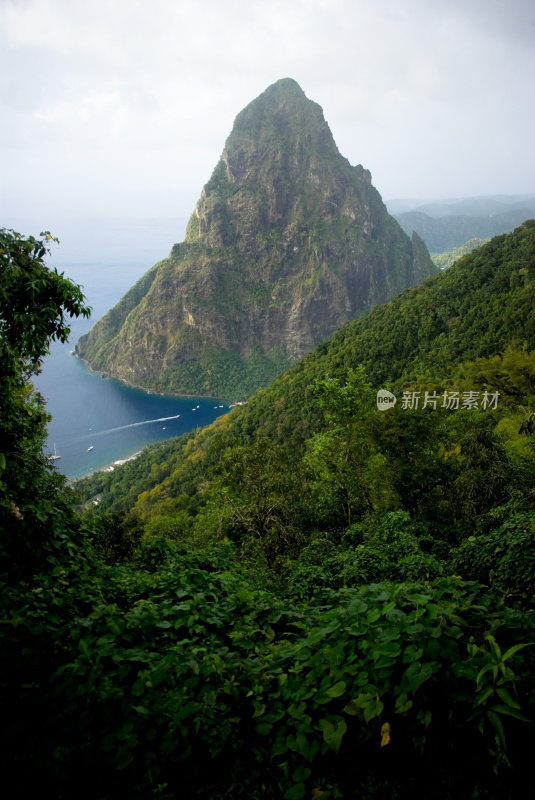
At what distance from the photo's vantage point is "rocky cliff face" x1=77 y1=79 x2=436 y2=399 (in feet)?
504

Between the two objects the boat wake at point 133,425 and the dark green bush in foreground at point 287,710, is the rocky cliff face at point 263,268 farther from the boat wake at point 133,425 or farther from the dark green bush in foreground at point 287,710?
the dark green bush in foreground at point 287,710

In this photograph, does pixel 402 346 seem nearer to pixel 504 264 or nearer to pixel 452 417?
pixel 504 264

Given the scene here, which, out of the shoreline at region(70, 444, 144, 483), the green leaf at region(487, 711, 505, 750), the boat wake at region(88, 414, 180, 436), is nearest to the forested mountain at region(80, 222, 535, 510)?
the shoreline at region(70, 444, 144, 483)

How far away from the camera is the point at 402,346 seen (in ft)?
188

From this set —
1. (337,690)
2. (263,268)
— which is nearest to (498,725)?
(337,690)

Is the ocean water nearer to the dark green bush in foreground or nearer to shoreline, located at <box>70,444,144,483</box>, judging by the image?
shoreline, located at <box>70,444,144,483</box>

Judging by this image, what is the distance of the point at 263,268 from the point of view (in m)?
169

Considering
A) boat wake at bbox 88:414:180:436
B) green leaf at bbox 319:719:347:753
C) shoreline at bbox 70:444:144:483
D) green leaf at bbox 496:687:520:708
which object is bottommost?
shoreline at bbox 70:444:144:483

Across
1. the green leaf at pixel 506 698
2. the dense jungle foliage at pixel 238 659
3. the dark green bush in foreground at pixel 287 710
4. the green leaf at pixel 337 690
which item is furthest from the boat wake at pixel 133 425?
the green leaf at pixel 506 698

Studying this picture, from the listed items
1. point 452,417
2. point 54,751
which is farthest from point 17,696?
point 452,417

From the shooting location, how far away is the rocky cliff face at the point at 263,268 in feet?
504

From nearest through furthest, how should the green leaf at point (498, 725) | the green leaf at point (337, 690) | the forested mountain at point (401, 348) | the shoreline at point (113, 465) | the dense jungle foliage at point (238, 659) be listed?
the green leaf at point (498, 725) < the dense jungle foliage at point (238, 659) < the green leaf at point (337, 690) < the forested mountain at point (401, 348) < the shoreline at point (113, 465)

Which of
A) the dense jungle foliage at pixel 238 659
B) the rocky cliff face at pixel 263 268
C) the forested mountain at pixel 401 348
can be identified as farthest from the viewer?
the rocky cliff face at pixel 263 268

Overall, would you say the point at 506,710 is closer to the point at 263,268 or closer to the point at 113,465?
the point at 113,465
